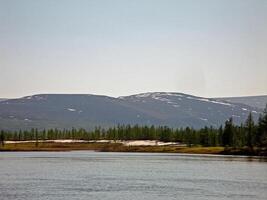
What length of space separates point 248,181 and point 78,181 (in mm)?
27088

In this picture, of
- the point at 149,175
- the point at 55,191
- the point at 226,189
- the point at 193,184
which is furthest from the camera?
the point at 149,175

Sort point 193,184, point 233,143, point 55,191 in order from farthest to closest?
point 233,143 < point 193,184 < point 55,191

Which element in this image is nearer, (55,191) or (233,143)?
(55,191)

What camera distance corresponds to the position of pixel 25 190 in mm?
72062

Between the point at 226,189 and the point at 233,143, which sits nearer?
the point at 226,189

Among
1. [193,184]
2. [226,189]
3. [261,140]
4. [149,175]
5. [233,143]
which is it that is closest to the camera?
[226,189]

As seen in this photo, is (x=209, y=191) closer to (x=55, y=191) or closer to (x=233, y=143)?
(x=55, y=191)

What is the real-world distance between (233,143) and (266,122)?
66.3 ft

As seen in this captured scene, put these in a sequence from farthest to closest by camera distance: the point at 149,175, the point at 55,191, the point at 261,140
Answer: the point at 261,140, the point at 149,175, the point at 55,191

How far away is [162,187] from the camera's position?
7794cm

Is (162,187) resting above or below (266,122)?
below

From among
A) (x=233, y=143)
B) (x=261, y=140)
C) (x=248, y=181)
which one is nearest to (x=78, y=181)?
(x=248, y=181)

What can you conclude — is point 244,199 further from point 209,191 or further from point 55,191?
point 55,191

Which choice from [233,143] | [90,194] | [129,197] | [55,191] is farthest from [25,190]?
[233,143]
